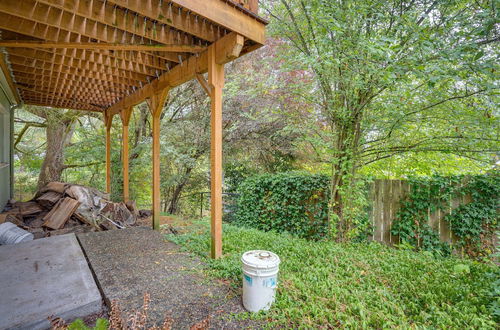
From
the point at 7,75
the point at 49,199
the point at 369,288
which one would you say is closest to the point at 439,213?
the point at 369,288

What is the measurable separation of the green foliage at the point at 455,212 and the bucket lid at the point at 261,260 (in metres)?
2.89

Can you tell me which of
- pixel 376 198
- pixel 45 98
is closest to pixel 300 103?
pixel 376 198

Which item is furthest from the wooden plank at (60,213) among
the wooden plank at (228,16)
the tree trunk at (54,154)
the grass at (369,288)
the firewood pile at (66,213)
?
the wooden plank at (228,16)

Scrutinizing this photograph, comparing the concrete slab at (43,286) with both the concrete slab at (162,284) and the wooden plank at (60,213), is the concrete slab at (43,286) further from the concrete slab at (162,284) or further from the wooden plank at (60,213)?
the wooden plank at (60,213)

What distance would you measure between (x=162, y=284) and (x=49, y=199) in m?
4.03

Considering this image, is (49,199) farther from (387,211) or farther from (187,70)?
(387,211)

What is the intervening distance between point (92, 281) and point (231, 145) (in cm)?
488

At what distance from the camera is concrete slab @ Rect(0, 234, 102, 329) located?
189 cm

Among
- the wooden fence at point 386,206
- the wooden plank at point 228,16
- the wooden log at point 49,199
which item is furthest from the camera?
the wooden log at point 49,199

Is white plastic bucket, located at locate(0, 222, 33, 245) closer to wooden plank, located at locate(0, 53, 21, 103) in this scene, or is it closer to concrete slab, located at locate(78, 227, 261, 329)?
concrete slab, located at locate(78, 227, 261, 329)

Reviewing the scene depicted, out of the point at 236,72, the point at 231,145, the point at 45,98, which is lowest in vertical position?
the point at 231,145

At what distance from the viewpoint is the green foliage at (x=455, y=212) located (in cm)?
347

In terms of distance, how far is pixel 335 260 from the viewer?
3088 mm

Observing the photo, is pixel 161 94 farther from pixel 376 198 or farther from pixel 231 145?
pixel 376 198
